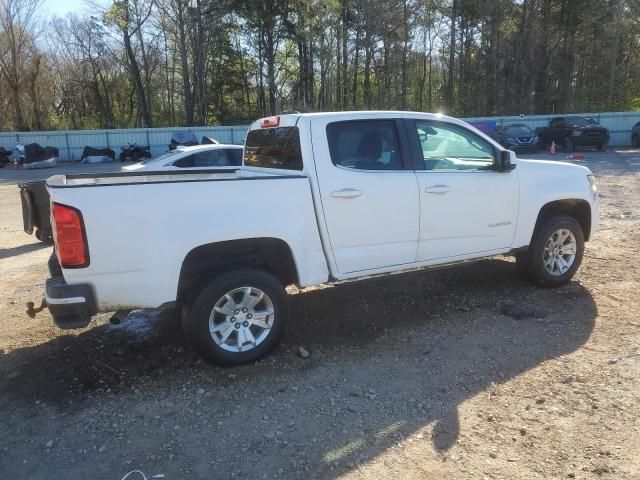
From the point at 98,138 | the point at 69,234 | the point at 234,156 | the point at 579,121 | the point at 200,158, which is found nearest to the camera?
the point at 69,234

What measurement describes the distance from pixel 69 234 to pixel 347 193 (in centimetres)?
208

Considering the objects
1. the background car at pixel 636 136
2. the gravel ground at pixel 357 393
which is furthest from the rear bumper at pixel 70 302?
the background car at pixel 636 136

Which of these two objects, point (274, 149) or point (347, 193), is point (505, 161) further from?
point (274, 149)

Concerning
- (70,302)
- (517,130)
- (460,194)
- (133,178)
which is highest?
(517,130)

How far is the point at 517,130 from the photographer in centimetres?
2528

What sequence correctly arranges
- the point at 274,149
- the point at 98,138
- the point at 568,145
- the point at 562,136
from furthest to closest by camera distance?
the point at 98,138
the point at 562,136
the point at 568,145
the point at 274,149

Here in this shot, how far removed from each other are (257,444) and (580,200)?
172 inches

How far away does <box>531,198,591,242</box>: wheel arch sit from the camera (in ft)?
18.1

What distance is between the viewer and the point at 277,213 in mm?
4016

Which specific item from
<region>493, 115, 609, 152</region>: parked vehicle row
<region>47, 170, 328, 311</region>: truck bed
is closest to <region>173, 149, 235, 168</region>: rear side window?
<region>47, 170, 328, 311</region>: truck bed

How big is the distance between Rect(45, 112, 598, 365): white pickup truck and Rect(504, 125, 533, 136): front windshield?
68.4ft

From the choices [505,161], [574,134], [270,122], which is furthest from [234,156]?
[574,134]

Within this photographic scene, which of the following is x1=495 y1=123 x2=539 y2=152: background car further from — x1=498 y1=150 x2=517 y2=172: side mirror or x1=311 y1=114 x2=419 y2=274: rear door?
x1=311 y1=114 x2=419 y2=274: rear door

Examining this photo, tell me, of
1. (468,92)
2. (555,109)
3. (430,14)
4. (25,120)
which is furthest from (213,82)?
(555,109)
